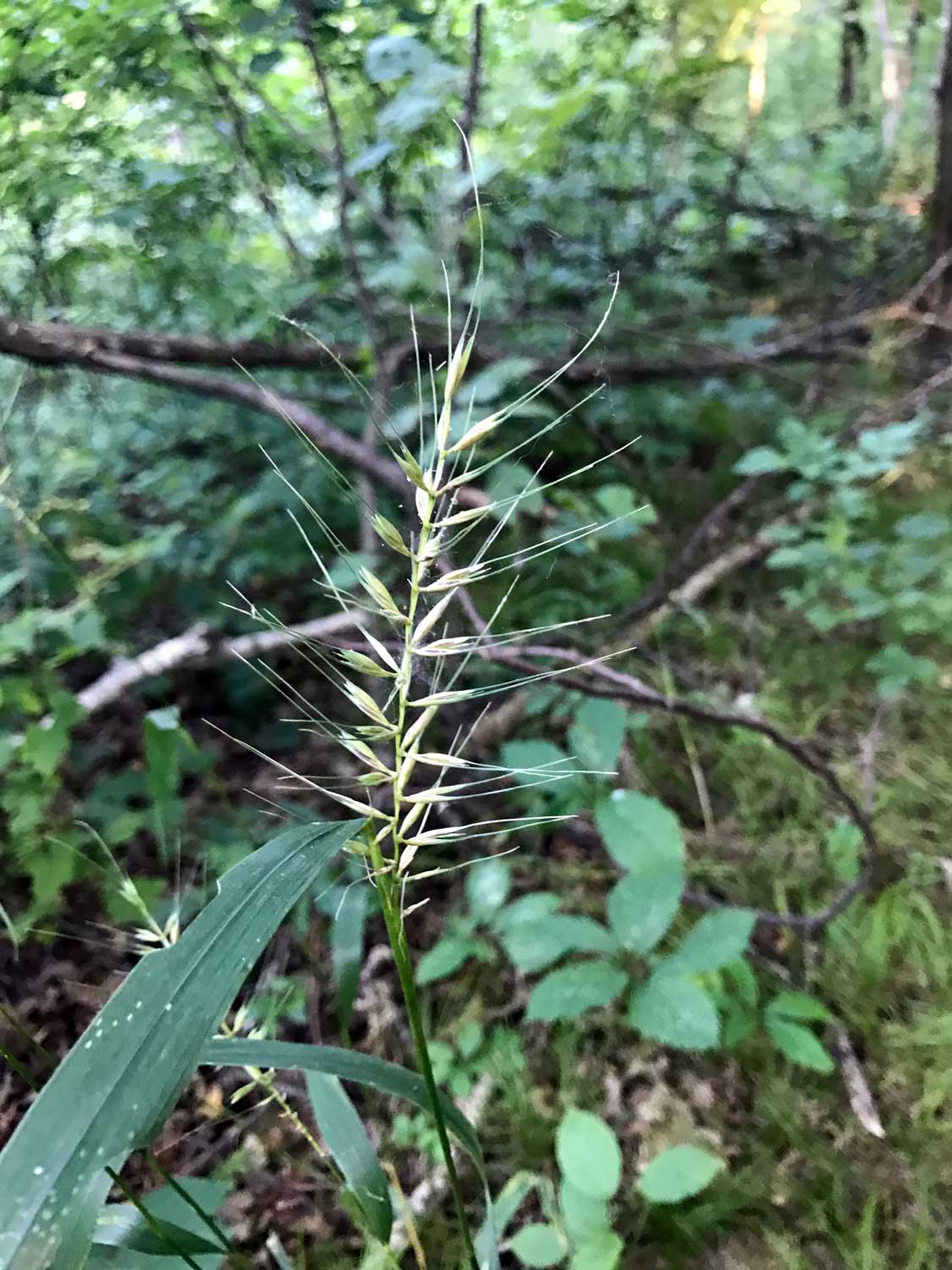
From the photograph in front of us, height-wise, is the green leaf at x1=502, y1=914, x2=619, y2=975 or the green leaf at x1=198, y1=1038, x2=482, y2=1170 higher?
the green leaf at x1=198, y1=1038, x2=482, y2=1170

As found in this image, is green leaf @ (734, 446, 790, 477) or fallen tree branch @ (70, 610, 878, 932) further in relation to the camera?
green leaf @ (734, 446, 790, 477)

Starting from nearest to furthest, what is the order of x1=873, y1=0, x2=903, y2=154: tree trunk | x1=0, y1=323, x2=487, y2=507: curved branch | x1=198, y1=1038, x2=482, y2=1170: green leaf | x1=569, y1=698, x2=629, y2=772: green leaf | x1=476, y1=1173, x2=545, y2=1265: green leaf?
x1=198, y1=1038, x2=482, y2=1170: green leaf < x1=476, y1=1173, x2=545, y2=1265: green leaf < x1=569, y1=698, x2=629, y2=772: green leaf < x1=0, y1=323, x2=487, y2=507: curved branch < x1=873, y1=0, x2=903, y2=154: tree trunk

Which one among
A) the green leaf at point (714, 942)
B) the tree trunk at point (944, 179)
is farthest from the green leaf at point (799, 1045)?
the tree trunk at point (944, 179)

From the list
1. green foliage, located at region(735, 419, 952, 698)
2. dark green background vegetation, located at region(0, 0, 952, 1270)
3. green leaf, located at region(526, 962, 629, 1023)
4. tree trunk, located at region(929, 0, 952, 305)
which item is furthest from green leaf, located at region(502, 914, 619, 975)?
tree trunk, located at region(929, 0, 952, 305)

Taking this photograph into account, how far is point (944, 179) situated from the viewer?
8.81ft

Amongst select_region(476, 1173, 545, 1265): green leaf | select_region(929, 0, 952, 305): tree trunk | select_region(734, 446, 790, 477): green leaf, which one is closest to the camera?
select_region(476, 1173, 545, 1265): green leaf

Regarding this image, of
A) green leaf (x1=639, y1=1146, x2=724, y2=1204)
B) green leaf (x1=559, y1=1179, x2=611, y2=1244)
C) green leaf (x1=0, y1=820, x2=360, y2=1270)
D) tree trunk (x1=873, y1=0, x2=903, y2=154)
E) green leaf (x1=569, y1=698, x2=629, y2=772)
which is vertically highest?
tree trunk (x1=873, y1=0, x2=903, y2=154)

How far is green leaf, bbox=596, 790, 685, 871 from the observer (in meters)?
1.15

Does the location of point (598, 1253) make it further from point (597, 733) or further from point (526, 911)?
point (597, 733)

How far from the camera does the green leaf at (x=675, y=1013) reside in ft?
3.20

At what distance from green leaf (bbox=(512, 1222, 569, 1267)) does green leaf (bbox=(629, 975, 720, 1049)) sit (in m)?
0.26

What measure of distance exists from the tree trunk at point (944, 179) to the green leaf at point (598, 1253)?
2982 millimetres

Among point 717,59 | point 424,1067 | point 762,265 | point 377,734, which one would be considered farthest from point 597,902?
point 762,265

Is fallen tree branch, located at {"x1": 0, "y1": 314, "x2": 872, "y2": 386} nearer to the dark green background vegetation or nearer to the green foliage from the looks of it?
the dark green background vegetation
